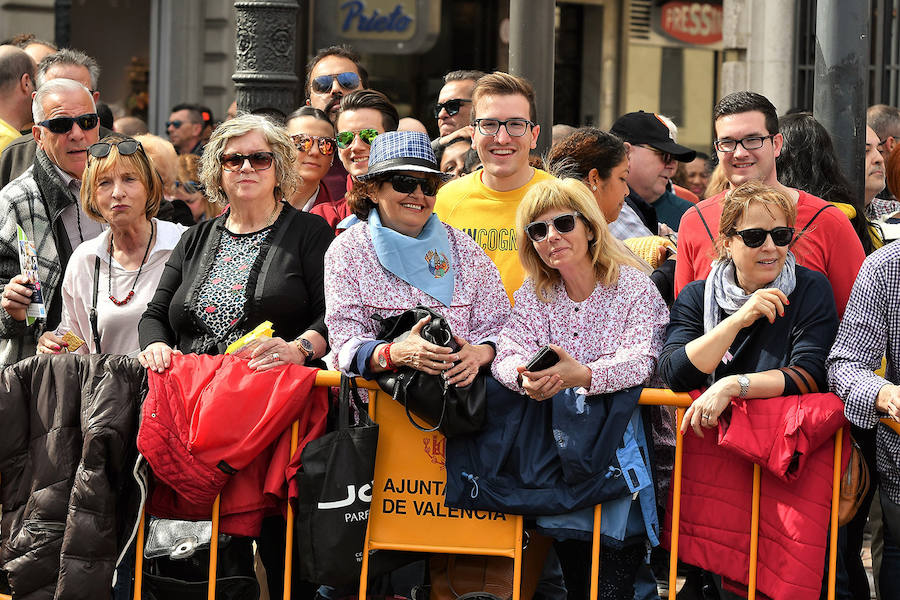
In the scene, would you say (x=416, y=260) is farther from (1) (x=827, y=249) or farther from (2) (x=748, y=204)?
(1) (x=827, y=249)

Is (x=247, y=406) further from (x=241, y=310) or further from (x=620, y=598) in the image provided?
(x=620, y=598)

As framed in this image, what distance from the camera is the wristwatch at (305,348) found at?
16.0ft

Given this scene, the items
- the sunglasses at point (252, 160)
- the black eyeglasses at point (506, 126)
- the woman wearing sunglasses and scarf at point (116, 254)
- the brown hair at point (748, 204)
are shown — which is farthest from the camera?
the black eyeglasses at point (506, 126)

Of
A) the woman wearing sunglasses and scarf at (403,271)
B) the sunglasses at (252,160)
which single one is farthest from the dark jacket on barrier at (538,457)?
the sunglasses at (252,160)

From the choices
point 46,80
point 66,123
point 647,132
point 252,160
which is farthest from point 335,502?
point 46,80

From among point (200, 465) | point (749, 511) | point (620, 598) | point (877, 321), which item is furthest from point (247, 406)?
point (877, 321)

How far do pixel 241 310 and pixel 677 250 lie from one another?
185 centimetres

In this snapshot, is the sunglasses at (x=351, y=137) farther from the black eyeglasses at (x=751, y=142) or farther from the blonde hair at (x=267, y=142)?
the black eyeglasses at (x=751, y=142)

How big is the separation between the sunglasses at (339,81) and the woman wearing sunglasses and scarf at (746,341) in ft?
10.7

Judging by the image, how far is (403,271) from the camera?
15.6 feet

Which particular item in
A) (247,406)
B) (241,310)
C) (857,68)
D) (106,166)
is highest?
(857,68)

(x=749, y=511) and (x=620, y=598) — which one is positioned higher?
(x=749, y=511)

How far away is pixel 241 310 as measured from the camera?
4961 mm

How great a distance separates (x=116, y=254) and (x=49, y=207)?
0.68m
